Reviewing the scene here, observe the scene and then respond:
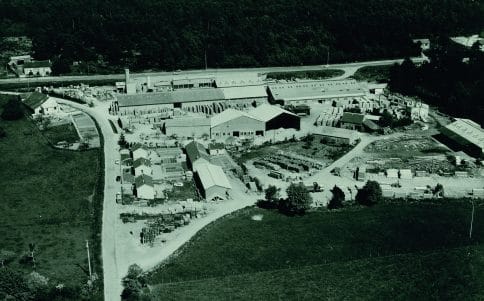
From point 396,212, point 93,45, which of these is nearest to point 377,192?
point 396,212

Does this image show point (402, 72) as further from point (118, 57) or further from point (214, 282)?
point (214, 282)

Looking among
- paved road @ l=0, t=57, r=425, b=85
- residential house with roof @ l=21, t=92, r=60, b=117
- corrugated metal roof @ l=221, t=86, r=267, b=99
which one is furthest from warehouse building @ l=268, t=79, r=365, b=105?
residential house with roof @ l=21, t=92, r=60, b=117

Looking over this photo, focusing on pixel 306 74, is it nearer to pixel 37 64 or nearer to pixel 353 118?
pixel 353 118

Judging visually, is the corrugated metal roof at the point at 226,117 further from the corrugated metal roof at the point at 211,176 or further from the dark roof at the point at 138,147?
the corrugated metal roof at the point at 211,176

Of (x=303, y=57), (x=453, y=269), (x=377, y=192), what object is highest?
(x=303, y=57)

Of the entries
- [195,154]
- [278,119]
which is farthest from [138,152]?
[278,119]

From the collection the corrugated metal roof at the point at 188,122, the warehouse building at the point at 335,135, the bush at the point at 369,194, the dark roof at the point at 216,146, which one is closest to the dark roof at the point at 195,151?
the dark roof at the point at 216,146

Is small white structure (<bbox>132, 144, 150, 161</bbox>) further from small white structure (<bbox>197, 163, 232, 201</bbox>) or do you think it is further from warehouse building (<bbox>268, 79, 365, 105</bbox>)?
warehouse building (<bbox>268, 79, 365, 105</bbox>)
